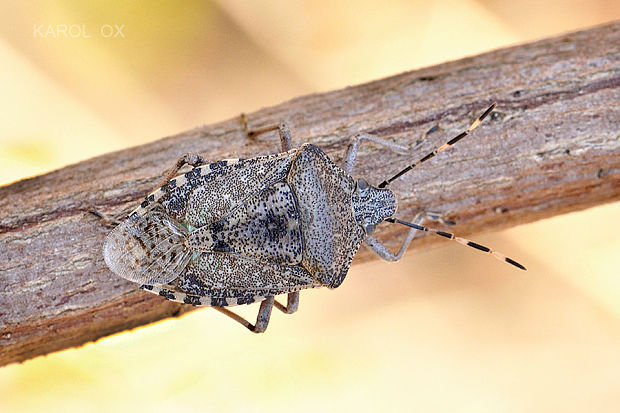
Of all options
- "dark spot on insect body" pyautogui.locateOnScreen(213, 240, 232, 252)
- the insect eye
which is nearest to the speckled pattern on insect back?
"dark spot on insect body" pyautogui.locateOnScreen(213, 240, 232, 252)

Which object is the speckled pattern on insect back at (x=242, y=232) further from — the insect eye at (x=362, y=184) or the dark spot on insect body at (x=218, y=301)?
the insect eye at (x=362, y=184)

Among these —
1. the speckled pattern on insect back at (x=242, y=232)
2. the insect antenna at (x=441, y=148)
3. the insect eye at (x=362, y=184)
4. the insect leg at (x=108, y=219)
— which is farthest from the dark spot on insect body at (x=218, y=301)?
the insect antenna at (x=441, y=148)

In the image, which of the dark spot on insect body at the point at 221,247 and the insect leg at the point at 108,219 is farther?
the insect leg at the point at 108,219

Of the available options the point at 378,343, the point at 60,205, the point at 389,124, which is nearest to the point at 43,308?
the point at 60,205

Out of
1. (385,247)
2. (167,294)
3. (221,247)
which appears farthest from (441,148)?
(167,294)

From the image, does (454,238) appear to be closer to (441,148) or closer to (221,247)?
(441,148)

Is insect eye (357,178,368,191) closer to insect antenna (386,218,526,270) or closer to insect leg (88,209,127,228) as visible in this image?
insect antenna (386,218,526,270)
